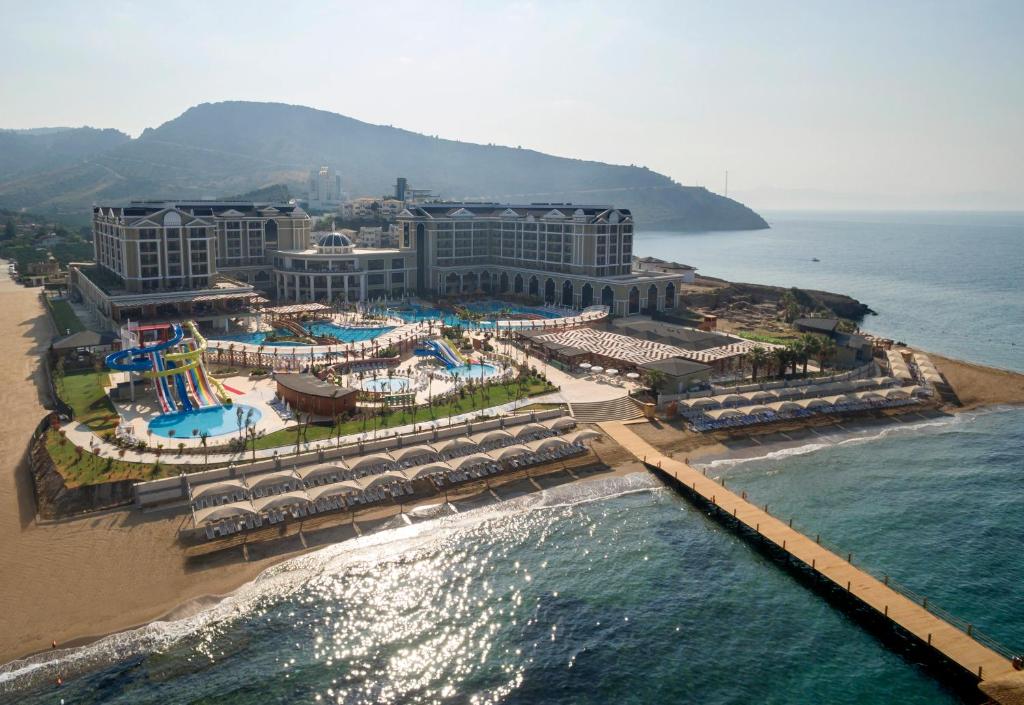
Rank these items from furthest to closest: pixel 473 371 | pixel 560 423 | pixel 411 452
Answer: pixel 473 371, pixel 560 423, pixel 411 452

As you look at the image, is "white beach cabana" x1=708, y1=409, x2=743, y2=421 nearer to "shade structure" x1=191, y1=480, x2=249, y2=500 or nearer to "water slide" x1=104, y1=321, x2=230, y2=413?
"shade structure" x1=191, y1=480, x2=249, y2=500

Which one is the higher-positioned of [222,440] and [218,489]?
[222,440]

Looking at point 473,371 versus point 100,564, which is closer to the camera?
point 100,564

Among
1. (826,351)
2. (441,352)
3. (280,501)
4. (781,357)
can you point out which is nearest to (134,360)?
(280,501)

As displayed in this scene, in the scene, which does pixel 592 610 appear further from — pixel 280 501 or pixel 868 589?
pixel 280 501

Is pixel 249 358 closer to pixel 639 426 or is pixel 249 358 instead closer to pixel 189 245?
pixel 189 245

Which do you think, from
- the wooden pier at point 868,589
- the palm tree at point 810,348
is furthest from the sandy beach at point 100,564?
the palm tree at point 810,348
